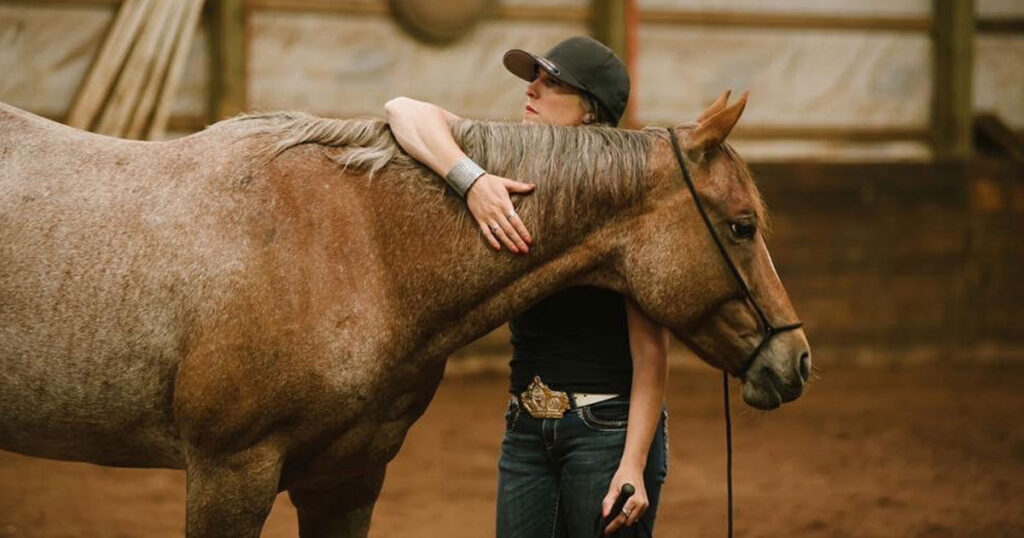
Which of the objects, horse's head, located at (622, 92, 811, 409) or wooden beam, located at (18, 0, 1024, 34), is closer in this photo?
horse's head, located at (622, 92, 811, 409)

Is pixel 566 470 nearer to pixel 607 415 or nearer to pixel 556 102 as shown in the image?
pixel 607 415

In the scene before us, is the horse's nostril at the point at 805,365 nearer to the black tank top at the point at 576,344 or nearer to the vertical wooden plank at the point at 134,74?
the black tank top at the point at 576,344

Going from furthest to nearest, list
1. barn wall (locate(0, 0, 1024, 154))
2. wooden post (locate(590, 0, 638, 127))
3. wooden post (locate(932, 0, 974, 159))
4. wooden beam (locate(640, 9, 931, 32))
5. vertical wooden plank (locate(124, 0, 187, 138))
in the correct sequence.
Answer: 1. wooden post (locate(932, 0, 974, 159))
2. wooden beam (locate(640, 9, 931, 32))
3. wooden post (locate(590, 0, 638, 127))
4. barn wall (locate(0, 0, 1024, 154))
5. vertical wooden plank (locate(124, 0, 187, 138))

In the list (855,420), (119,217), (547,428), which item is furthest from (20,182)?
(855,420)

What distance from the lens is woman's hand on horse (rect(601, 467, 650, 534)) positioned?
2.34 meters

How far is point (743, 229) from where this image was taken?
2406 mm

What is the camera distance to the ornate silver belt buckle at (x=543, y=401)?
2.45 metres

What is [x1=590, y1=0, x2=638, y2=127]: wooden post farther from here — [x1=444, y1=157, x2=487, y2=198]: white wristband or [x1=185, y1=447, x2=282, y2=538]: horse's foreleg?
[x1=185, y1=447, x2=282, y2=538]: horse's foreleg

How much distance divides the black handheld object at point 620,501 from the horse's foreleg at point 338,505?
509 millimetres

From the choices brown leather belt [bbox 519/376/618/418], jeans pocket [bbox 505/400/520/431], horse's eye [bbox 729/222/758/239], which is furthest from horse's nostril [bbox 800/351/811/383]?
jeans pocket [bbox 505/400/520/431]

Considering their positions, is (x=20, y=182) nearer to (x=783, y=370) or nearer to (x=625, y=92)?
(x=625, y=92)

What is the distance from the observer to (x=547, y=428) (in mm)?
2451

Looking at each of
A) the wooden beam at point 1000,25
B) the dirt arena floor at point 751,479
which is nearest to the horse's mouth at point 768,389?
the dirt arena floor at point 751,479

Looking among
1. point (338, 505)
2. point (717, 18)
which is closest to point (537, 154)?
point (338, 505)
